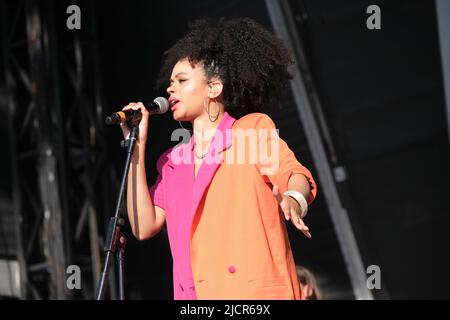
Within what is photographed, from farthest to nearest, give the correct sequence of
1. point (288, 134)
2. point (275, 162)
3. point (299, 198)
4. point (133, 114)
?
point (288, 134), point (133, 114), point (275, 162), point (299, 198)

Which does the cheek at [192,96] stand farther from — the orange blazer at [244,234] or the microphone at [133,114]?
the orange blazer at [244,234]

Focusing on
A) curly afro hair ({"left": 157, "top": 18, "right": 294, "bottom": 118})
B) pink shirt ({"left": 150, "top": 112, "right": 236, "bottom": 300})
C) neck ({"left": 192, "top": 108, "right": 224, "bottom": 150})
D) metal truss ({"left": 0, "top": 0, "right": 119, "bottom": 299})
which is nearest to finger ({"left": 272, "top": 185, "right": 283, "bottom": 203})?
pink shirt ({"left": 150, "top": 112, "right": 236, "bottom": 300})

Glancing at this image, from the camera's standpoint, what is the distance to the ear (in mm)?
2580

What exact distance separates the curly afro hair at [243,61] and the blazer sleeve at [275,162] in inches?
9.2

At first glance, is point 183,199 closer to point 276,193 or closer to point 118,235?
point 118,235

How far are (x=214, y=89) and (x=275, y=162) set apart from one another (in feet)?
1.31

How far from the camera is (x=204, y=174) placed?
2.39 meters

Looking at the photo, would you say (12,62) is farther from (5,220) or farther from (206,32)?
(206,32)

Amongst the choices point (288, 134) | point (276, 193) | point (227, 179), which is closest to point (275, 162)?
point (227, 179)

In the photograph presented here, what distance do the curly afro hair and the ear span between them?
0.02 metres

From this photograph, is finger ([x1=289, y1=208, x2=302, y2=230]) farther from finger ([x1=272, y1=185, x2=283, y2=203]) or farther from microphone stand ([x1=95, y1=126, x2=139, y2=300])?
microphone stand ([x1=95, y1=126, x2=139, y2=300])

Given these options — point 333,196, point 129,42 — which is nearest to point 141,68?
point 129,42

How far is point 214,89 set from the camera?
2.59 meters

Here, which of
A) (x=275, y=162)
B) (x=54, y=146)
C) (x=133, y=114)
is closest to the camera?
(x=275, y=162)
